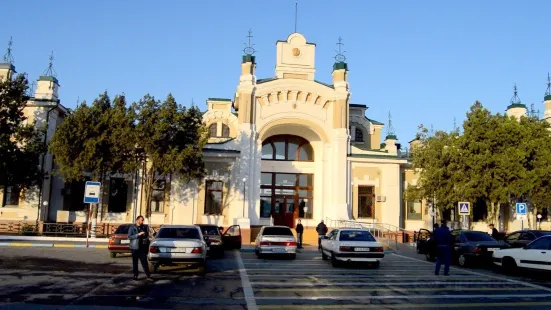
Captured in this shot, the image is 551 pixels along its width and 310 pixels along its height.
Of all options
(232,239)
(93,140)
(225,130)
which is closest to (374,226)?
(232,239)

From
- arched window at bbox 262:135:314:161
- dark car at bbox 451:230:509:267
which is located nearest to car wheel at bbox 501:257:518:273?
dark car at bbox 451:230:509:267

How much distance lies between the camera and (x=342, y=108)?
1423 inches

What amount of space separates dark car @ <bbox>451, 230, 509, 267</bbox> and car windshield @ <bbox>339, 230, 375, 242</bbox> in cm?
369

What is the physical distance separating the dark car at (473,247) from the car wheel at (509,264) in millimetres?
1268

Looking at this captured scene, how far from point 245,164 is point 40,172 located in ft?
42.0

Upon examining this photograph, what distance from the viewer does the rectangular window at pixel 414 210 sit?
36.9 m

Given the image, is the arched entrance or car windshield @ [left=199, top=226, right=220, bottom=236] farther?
the arched entrance

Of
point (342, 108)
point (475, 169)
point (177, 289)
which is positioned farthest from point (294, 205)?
point (177, 289)

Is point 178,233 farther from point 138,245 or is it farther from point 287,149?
point 287,149

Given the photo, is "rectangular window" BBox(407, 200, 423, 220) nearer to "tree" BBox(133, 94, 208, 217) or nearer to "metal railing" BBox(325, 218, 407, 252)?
"metal railing" BBox(325, 218, 407, 252)

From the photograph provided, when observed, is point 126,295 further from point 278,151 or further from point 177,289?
point 278,151

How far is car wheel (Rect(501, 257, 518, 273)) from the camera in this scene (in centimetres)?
1728

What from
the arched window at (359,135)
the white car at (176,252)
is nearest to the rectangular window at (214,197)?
the arched window at (359,135)

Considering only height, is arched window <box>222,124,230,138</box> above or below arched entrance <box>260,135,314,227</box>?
above
